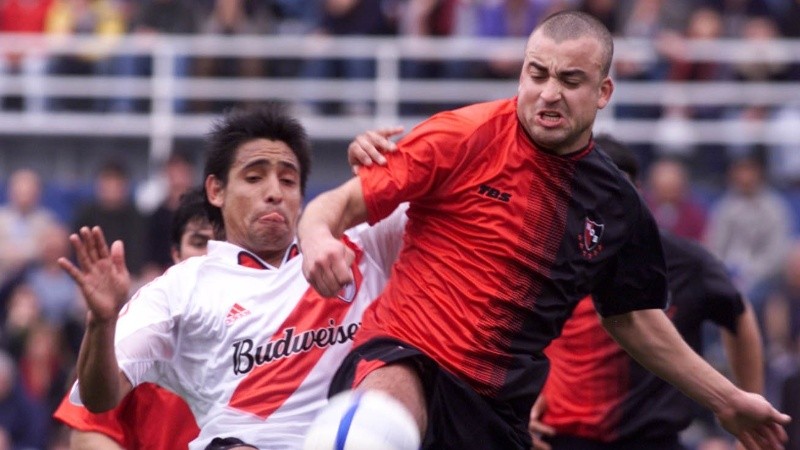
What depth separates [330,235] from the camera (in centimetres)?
480

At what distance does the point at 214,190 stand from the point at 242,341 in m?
0.66

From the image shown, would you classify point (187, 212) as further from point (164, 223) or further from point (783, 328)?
point (783, 328)

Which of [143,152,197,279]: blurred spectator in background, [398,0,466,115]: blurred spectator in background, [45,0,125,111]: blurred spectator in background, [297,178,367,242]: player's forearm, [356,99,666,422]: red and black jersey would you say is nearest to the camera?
[297,178,367,242]: player's forearm

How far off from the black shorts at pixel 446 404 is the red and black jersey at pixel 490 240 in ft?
0.16

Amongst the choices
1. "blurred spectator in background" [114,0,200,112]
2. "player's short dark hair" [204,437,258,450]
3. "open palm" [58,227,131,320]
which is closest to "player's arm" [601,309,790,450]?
"player's short dark hair" [204,437,258,450]

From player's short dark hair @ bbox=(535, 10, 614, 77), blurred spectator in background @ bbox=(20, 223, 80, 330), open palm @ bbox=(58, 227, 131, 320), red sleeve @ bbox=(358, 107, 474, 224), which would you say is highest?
player's short dark hair @ bbox=(535, 10, 614, 77)

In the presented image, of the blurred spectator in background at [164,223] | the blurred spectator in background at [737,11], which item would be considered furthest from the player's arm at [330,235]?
the blurred spectator in background at [737,11]

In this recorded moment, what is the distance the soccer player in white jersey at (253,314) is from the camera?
5598 mm

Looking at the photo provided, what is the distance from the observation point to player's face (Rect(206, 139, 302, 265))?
228 inches

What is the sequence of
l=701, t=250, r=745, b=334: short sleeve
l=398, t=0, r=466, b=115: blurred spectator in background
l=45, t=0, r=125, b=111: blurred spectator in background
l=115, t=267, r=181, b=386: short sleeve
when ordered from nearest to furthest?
l=115, t=267, r=181, b=386: short sleeve, l=701, t=250, r=745, b=334: short sleeve, l=398, t=0, r=466, b=115: blurred spectator in background, l=45, t=0, r=125, b=111: blurred spectator in background

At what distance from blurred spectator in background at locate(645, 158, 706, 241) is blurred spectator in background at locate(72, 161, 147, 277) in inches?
159

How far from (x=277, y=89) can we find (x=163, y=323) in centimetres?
909

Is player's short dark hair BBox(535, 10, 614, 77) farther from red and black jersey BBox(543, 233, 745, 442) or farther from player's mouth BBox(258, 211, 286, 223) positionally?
red and black jersey BBox(543, 233, 745, 442)

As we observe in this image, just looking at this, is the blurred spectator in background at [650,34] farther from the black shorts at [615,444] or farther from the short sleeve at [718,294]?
the black shorts at [615,444]
